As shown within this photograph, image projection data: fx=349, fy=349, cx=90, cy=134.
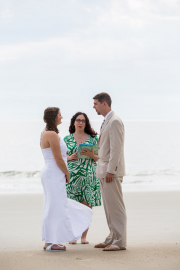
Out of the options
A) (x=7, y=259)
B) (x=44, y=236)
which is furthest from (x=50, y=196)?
(x=7, y=259)

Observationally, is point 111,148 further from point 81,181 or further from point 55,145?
point 81,181

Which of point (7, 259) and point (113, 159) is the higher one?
point (113, 159)

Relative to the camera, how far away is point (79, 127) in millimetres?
4730

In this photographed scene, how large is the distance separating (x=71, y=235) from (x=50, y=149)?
998mm

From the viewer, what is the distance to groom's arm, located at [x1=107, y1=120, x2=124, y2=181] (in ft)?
12.7

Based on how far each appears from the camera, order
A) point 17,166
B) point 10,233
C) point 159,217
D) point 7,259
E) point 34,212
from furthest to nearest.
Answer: point 17,166
point 34,212
point 159,217
point 10,233
point 7,259

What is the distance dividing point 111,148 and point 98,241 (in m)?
1.55

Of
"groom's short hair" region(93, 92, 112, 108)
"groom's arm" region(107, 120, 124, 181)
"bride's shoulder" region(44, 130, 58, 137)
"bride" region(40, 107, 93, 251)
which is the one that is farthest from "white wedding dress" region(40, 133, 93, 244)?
"groom's short hair" region(93, 92, 112, 108)

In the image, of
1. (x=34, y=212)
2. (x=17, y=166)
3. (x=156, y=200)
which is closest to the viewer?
(x=34, y=212)

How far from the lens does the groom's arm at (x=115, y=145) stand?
12.7 feet

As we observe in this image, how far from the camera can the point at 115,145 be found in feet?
12.7

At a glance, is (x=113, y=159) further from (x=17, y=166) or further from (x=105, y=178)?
(x=17, y=166)

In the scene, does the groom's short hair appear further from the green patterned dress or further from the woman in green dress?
the green patterned dress

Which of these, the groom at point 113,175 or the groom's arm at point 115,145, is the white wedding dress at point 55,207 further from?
the groom's arm at point 115,145
